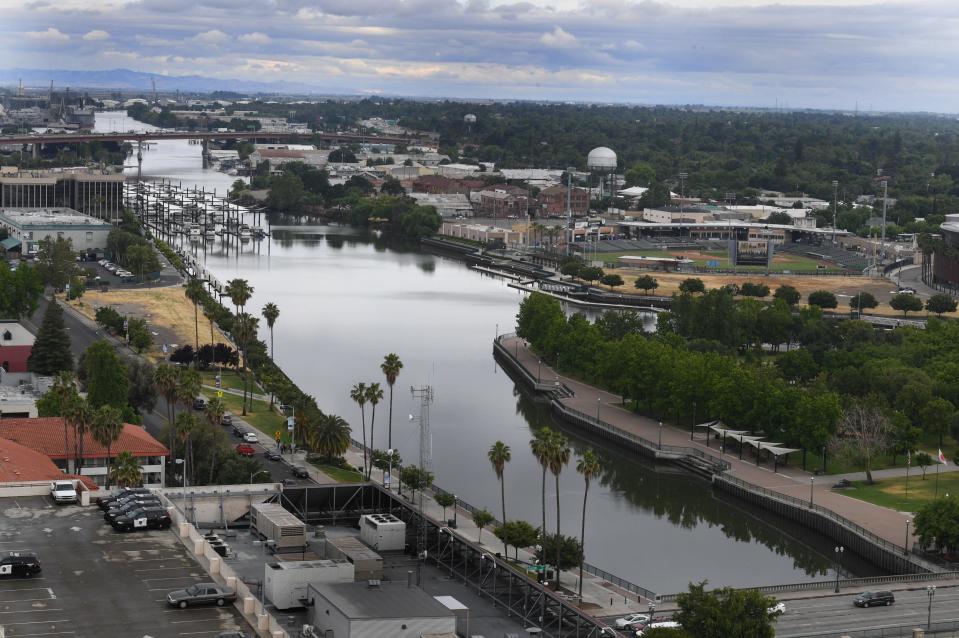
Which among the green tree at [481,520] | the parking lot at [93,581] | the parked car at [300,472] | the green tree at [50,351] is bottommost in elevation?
the parked car at [300,472]

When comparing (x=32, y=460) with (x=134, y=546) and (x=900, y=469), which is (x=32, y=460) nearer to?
(x=134, y=546)

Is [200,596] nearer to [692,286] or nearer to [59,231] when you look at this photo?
[692,286]

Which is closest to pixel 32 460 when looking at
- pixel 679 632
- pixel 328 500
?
pixel 328 500

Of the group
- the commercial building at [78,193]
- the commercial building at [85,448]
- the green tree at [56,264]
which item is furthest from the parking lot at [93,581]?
the commercial building at [78,193]

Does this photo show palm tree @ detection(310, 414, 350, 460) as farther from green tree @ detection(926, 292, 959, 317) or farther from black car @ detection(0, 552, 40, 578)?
green tree @ detection(926, 292, 959, 317)

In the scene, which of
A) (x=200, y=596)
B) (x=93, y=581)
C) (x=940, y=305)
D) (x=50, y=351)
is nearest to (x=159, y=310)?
(x=50, y=351)

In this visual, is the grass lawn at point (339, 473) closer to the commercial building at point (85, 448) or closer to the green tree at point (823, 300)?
the commercial building at point (85, 448)
